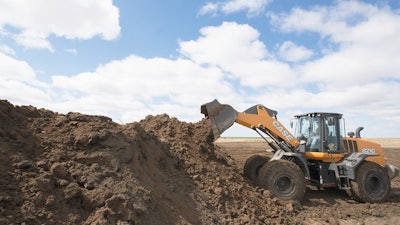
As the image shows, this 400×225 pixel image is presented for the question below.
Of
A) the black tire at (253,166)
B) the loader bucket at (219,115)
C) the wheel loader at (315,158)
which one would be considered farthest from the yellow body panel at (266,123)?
the black tire at (253,166)

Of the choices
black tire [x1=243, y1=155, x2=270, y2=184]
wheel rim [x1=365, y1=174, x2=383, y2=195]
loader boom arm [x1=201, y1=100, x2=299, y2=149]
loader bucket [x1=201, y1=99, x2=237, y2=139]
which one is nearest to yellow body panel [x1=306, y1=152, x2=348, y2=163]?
loader boom arm [x1=201, y1=100, x2=299, y2=149]

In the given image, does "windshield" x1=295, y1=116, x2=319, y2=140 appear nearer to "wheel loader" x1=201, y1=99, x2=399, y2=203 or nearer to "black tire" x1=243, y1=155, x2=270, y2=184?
"wheel loader" x1=201, y1=99, x2=399, y2=203

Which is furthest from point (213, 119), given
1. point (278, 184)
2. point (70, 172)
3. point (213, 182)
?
point (70, 172)

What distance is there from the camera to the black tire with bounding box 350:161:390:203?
9898 millimetres

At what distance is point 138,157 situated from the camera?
23.2ft

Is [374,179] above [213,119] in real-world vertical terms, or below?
below

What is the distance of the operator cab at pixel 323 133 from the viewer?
10195 mm

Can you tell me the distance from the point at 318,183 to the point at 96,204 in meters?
7.21

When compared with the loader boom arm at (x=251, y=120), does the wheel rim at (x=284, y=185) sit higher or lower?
lower

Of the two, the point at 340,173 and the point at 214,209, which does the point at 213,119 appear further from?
the point at 340,173

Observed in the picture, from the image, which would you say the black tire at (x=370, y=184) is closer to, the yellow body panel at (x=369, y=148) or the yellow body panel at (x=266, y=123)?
the yellow body panel at (x=369, y=148)

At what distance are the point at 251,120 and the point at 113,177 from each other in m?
4.66

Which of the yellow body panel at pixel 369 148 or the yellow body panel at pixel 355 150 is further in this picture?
the yellow body panel at pixel 369 148

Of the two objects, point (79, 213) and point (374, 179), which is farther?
point (374, 179)
